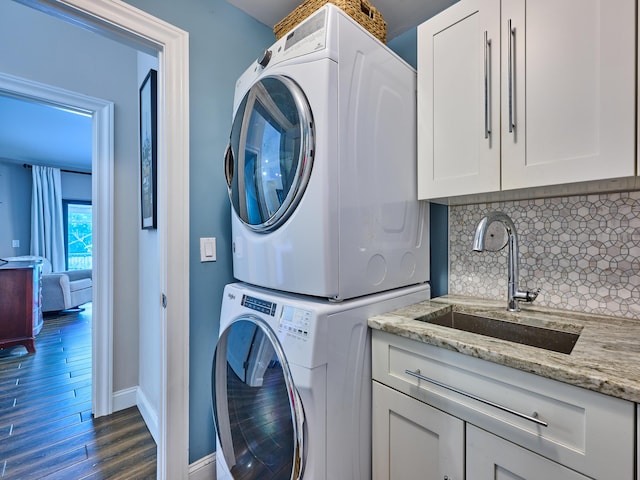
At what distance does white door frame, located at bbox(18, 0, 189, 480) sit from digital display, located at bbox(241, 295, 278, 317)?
0.37 m

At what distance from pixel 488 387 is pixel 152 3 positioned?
6.31 feet

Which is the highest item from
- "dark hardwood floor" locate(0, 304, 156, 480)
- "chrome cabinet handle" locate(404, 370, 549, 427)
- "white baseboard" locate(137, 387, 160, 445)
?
"chrome cabinet handle" locate(404, 370, 549, 427)

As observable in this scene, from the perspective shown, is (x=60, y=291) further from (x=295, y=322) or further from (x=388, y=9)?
(x=388, y=9)

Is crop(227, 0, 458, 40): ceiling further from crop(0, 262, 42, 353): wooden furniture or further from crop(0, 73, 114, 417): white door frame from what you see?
crop(0, 262, 42, 353): wooden furniture

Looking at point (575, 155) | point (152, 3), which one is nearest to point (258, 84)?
point (152, 3)

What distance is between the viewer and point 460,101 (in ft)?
3.91

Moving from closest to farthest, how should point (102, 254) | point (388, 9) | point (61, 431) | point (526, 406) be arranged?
point (526, 406) < point (388, 9) < point (61, 431) < point (102, 254)

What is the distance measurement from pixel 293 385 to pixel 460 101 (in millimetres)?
1228

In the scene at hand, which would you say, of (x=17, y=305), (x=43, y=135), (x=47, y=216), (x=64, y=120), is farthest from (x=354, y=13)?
(x=47, y=216)

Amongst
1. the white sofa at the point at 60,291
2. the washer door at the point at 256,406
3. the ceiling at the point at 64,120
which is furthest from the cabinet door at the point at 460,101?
the white sofa at the point at 60,291

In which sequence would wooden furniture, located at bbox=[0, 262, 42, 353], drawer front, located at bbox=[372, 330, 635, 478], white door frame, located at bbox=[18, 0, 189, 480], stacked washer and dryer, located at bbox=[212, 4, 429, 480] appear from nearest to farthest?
drawer front, located at bbox=[372, 330, 635, 478] < stacked washer and dryer, located at bbox=[212, 4, 429, 480] < white door frame, located at bbox=[18, 0, 189, 480] < wooden furniture, located at bbox=[0, 262, 42, 353]

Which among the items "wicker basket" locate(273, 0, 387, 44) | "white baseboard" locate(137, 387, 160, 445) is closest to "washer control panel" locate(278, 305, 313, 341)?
"wicker basket" locate(273, 0, 387, 44)

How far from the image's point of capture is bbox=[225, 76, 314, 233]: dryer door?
3.30 ft

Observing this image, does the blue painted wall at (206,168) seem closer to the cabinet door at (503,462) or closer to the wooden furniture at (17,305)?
the cabinet door at (503,462)
